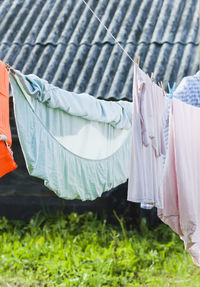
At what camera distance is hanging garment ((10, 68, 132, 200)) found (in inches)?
117

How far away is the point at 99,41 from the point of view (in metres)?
6.15

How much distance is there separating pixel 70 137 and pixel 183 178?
78 centimetres

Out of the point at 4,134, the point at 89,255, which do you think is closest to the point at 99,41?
the point at 89,255

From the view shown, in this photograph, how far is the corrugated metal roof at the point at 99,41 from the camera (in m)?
5.64

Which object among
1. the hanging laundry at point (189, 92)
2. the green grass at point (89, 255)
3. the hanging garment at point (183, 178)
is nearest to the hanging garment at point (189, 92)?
the hanging laundry at point (189, 92)

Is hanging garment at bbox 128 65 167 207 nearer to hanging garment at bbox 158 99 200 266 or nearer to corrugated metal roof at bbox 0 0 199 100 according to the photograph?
hanging garment at bbox 158 99 200 266

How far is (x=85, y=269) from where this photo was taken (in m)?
5.33

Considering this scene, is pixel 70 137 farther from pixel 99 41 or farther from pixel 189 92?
pixel 99 41

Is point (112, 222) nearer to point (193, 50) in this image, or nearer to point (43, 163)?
point (193, 50)

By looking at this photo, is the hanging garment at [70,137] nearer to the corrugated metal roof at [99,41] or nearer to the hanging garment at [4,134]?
the hanging garment at [4,134]

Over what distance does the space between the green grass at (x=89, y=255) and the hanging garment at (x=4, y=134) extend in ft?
9.24

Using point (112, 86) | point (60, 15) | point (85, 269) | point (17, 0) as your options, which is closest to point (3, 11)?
point (17, 0)

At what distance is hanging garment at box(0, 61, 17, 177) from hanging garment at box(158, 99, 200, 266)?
1116 millimetres

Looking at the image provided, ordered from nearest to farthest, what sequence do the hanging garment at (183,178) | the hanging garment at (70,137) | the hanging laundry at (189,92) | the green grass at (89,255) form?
the hanging garment at (70,137)
the hanging garment at (183,178)
the hanging laundry at (189,92)
the green grass at (89,255)
